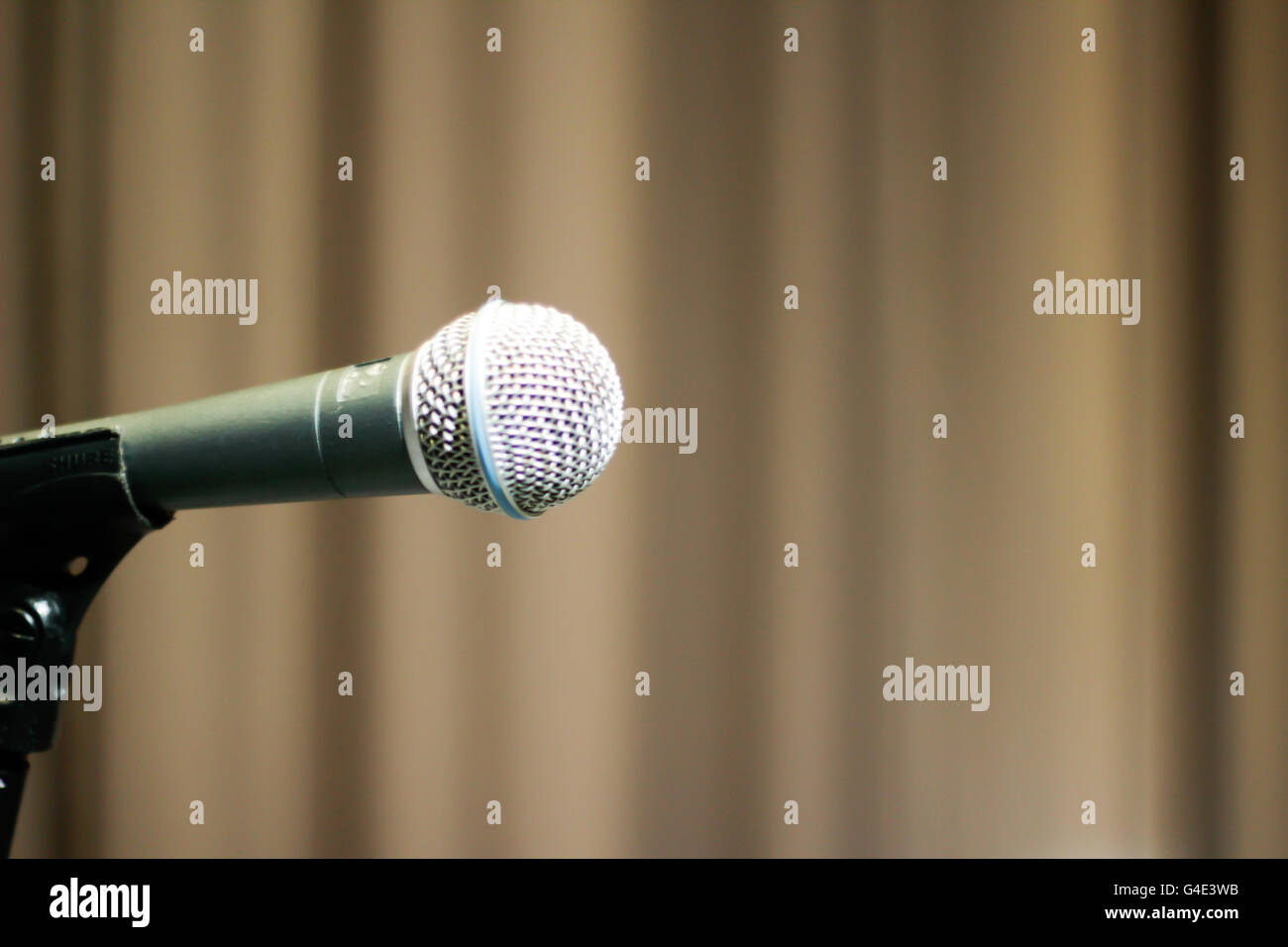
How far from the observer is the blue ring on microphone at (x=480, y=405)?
1.04 feet

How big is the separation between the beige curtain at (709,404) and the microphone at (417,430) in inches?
24.3

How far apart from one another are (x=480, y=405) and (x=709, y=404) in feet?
2.29

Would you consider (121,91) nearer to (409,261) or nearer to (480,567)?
(409,261)

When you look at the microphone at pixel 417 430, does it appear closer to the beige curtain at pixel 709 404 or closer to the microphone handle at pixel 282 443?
the microphone handle at pixel 282 443

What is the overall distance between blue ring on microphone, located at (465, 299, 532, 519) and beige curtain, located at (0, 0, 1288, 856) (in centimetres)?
66

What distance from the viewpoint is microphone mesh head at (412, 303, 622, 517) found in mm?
321

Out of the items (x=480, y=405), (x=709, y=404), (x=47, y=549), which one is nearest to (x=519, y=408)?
(x=480, y=405)

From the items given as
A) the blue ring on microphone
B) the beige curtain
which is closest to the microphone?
the blue ring on microphone

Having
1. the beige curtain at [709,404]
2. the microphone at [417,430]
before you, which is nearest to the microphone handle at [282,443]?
the microphone at [417,430]

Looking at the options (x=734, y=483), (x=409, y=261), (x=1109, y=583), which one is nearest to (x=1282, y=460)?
(x=1109, y=583)

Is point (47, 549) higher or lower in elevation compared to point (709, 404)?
lower

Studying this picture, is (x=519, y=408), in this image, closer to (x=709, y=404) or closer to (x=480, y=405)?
(x=480, y=405)

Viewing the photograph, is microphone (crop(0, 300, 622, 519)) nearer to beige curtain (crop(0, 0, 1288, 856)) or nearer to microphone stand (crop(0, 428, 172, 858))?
microphone stand (crop(0, 428, 172, 858))

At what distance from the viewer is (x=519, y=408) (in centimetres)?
33
